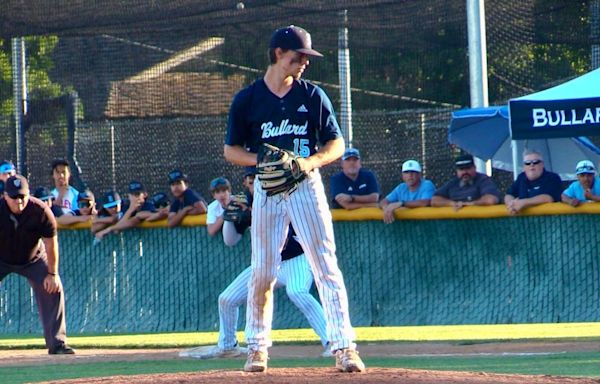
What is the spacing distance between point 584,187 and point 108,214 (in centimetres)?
486

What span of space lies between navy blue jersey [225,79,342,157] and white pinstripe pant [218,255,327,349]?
2451 millimetres

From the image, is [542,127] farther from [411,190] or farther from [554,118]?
[411,190]

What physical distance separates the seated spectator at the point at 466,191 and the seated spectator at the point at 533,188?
0.69 feet

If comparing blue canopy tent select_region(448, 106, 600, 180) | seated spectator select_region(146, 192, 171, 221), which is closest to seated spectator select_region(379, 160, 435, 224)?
blue canopy tent select_region(448, 106, 600, 180)

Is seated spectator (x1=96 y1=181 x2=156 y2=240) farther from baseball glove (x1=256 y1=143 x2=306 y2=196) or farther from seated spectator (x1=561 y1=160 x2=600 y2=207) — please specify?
baseball glove (x1=256 y1=143 x2=306 y2=196)

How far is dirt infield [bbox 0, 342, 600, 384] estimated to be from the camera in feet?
20.9

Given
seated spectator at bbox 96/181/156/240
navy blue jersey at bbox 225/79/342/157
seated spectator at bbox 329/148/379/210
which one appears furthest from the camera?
seated spectator at bbox 96/181/156/240

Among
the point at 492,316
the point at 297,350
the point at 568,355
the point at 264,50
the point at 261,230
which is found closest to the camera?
the point at 261,230

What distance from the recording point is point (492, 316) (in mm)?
11328

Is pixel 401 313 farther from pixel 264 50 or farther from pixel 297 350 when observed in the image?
pixel 264 50

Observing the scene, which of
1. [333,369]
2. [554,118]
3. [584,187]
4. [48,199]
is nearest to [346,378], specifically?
[333,369]

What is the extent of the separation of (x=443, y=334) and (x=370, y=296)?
0.81 metres

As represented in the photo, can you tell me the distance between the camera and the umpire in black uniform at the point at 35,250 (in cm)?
1036

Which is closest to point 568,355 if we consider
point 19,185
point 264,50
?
point 19,185
